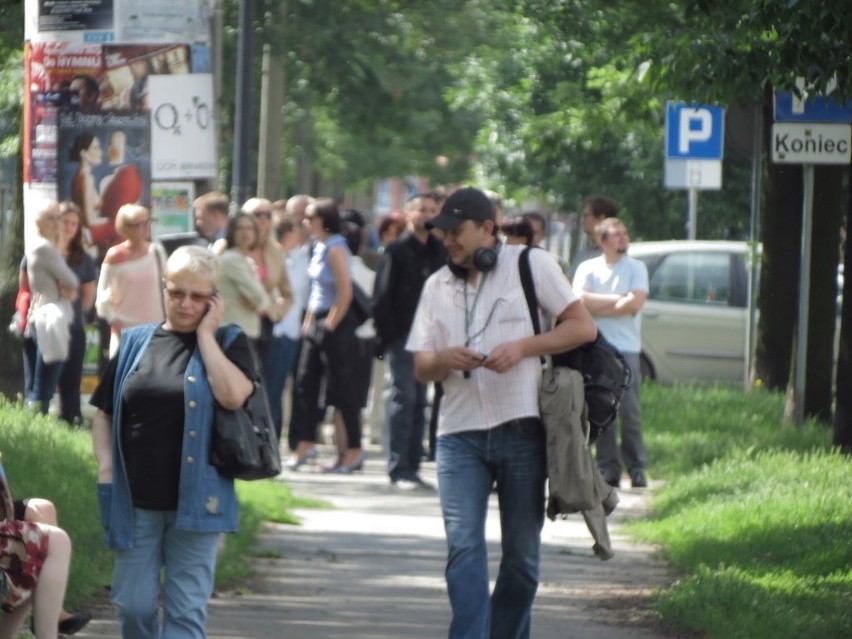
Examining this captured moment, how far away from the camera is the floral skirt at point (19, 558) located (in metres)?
6.29

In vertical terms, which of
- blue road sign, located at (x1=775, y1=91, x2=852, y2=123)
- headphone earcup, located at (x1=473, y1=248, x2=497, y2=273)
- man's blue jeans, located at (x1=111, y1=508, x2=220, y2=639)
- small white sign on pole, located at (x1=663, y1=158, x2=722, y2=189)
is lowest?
man's blue jeans, located at (x1=111, y1=508, x2=220, y2=639)

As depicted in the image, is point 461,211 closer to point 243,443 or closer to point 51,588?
point 243,443

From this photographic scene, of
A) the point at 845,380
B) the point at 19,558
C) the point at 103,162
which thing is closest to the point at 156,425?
the point at 19,558

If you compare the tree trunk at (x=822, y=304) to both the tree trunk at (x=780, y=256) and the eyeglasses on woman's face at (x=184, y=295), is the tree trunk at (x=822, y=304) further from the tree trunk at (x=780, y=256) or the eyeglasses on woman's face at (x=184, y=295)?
the eyeglasses on woman's face at (x=184, y=295)

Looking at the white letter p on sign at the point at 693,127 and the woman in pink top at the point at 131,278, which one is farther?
the white letter p on sign at the point at 693,127

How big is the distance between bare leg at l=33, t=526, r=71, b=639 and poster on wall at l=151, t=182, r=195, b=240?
194 inches

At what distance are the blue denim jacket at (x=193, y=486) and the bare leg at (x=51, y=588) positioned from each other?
0.34 m

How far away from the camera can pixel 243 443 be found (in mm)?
6125

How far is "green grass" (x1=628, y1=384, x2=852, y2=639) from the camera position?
26.4 feet

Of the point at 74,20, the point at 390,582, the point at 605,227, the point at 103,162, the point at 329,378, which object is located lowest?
the point at 390,582

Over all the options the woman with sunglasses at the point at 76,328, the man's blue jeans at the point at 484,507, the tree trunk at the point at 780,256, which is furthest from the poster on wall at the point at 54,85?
the tree trunk at the point at 780,256

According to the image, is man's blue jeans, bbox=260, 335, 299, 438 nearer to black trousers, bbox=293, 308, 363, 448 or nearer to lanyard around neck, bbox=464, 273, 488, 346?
black trousers, bbox=293, 308, 363, 448

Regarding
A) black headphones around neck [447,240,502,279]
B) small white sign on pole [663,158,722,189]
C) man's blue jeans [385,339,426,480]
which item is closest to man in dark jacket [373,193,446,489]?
man's blue jeans [385,339,426,480]

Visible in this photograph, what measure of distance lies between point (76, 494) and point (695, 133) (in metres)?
10.2
